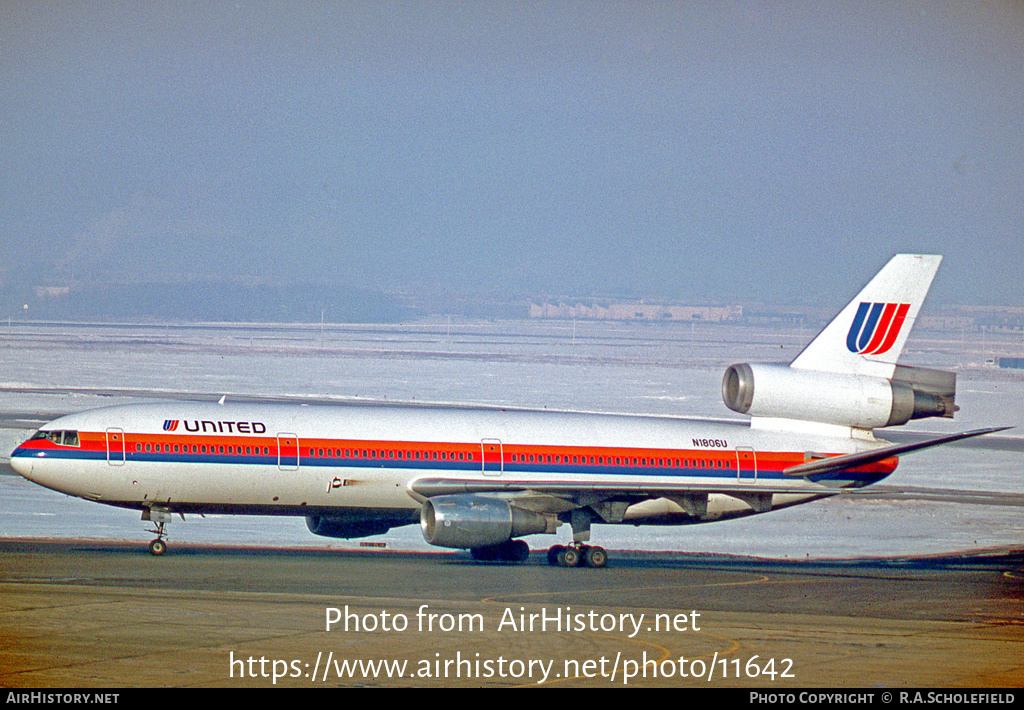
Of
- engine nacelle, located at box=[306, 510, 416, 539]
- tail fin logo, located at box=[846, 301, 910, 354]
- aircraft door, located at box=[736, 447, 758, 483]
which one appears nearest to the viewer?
engine nacelle, located at box=[306, 510, 416, 539]

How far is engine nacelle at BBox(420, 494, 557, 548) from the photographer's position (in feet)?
124

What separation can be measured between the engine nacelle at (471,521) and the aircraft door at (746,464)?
826 centimetres

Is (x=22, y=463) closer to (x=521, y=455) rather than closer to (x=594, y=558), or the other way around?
(x=521, y=455)

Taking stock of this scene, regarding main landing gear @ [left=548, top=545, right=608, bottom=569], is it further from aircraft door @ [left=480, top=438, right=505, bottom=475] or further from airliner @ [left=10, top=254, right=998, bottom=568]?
aircraft door @ [left=480, top=438, right=505, bottom=475]

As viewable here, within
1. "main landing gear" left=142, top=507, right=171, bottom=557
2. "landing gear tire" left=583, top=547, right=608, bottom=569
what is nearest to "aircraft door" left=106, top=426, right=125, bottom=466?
"main landing gear" left=142, top=507, right=171, bottom=557

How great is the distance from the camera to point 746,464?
144 ft

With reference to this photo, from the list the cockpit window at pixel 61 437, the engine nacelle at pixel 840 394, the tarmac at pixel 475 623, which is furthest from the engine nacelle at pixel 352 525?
the engine nacelle at pixel 840 394

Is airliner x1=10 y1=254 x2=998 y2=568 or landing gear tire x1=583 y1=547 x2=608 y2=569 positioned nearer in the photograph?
airliner x1=10 y1=254 x2=998 y2=568

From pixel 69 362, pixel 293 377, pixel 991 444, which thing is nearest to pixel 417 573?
pixel 991 444

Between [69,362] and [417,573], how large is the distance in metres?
123

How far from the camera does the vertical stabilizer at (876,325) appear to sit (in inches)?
1746

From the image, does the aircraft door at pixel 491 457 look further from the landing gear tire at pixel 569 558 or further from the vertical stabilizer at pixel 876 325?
the vertical stabilizer at pixel 876 325

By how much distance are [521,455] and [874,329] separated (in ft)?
43.0

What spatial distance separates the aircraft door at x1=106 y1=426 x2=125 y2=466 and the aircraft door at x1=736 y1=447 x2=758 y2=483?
19.9 meters
